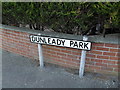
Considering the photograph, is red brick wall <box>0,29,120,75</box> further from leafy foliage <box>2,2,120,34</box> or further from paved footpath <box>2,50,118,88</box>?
leafy foliage <box>2,2,120,34</box>

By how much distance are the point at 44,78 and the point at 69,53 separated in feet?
2.39

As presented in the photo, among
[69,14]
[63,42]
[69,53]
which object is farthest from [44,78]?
[69,14]

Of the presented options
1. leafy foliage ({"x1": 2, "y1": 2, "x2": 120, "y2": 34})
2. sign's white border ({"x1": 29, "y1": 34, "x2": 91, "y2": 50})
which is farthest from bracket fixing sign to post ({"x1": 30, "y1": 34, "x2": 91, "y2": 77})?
leafy foliage ({"x1": 2, "y1": 2, "x2": 120, "y2": 34})

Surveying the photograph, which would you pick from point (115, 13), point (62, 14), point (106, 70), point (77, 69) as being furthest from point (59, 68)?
point (115, 13)

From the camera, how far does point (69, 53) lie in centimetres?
311

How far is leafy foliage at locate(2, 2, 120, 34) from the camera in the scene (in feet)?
8.26

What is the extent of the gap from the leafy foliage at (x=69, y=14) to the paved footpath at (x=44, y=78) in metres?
0.94

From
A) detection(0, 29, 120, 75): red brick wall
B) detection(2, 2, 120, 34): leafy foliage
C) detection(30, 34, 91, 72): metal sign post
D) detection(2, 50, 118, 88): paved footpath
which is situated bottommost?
detection(2, 50, 118, 88): paved footpath

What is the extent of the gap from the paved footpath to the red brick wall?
179 millimetres

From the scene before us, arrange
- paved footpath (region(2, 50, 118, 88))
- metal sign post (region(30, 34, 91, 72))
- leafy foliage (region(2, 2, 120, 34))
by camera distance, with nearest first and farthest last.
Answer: leafy foliage (region(2, 2, 120, 34)), metal sign post (region(30, 34, 91, 72)), paved footpath (region(2, 50, 118, 88))

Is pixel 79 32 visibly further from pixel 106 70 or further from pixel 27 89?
pixel 27 89

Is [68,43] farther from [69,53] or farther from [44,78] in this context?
[44,78]

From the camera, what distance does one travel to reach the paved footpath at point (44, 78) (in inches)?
109

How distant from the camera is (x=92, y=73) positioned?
307 centimetres
